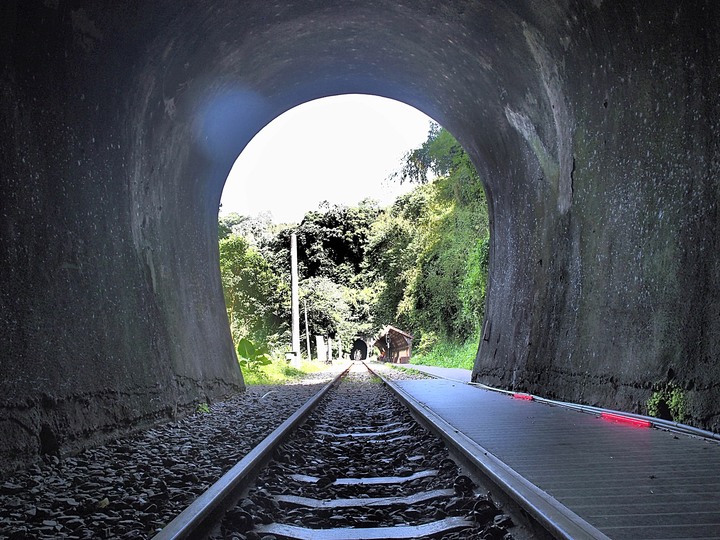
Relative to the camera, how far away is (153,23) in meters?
5.55

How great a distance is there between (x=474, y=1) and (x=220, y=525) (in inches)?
229

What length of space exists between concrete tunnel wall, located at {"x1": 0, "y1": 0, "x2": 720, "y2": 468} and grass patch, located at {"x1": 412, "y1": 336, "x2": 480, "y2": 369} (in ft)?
34.9

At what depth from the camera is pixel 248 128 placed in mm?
10383

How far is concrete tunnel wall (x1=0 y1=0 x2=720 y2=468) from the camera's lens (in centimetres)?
433

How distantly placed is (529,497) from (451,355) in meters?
21.5

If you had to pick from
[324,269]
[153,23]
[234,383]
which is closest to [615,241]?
[153,23]

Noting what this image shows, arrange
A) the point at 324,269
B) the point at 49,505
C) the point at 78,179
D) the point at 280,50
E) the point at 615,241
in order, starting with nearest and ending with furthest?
the point at 49,505
the point at 78,179
the point at 615,241
the point at 280,50
the point at 324,269

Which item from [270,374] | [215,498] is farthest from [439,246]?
[215,498]

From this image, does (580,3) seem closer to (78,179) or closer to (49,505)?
(78,179)

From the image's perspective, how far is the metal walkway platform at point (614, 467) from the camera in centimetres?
257

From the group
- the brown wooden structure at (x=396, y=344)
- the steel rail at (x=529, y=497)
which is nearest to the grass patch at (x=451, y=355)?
the brown wooden structure at (x=396, y=344)

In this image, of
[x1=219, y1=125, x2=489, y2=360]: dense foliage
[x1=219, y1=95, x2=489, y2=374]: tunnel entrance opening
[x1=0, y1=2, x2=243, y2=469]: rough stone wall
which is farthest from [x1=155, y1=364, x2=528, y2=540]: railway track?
[x1=219, y1=125, x2=489, y2=360]: dense foliage

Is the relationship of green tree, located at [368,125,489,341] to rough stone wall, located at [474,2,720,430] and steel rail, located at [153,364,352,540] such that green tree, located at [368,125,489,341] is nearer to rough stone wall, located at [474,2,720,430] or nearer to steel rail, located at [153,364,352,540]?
rough stone wall, located at [474,2,720,430]

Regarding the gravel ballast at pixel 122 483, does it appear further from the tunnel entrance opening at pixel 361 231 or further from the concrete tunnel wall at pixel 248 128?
the tunnel entrance opening at pixel 361 231
